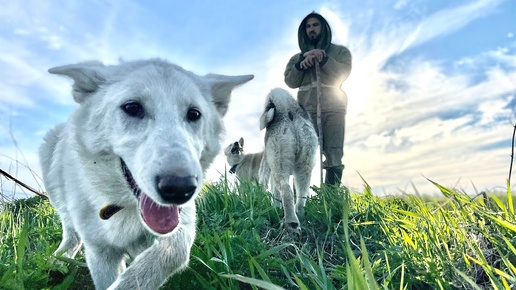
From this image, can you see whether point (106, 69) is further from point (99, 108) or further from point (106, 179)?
point (106, 179)

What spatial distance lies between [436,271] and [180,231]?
158cm

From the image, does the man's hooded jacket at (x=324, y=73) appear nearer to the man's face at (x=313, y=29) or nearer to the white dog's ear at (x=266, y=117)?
the man's face at (x=313, y=29)

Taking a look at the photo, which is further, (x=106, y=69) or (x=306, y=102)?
(x=306, y=102)

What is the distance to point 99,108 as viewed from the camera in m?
2.71

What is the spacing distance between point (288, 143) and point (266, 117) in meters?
0.55

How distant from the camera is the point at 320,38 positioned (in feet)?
26.5

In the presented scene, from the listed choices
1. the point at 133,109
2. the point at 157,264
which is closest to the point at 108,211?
the point at 157,264

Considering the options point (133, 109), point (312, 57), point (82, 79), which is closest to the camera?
point (133, 109)

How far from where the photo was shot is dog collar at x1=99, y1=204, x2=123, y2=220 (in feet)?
8.89

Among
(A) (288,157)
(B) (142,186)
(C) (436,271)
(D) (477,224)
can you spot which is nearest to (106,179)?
(B) (142,186)

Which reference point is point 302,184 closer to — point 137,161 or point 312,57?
point 312,57

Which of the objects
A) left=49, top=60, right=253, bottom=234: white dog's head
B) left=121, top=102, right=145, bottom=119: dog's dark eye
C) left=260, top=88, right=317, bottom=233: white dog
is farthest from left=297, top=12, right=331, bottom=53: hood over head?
left=121, top=102, right=145, bottom=119: dog's dark eye

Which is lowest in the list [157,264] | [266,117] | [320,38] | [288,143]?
[157,264]

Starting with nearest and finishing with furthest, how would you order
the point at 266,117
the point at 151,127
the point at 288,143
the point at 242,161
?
the point at 151,127, the point at 288,143, the point at 266,117, the point at 242,161
